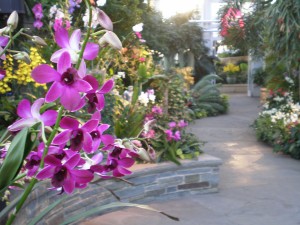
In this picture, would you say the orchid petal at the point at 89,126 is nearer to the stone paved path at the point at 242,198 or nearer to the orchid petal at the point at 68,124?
the orchid petal at the point at 68,124

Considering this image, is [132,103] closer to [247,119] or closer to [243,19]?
[243,19]

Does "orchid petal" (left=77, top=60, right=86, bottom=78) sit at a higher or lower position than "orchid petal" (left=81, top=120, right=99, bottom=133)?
higher

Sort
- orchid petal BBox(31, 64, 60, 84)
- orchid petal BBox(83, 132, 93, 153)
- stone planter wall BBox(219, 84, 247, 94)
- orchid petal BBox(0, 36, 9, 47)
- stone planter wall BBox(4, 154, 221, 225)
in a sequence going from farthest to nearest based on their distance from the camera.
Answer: stone planter wall BBox(219, 84, 247, 94) < stone planter wall BBox(4, 154, 221, 225) < orchid petal BBox(0, 36, 9, 47) < orchid petal BBox(83, 132, 93, 153) < orchid petal BBox(31, 64, 60, 84)

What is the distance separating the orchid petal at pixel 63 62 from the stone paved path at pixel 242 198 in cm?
279

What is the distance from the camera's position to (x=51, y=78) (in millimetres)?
955

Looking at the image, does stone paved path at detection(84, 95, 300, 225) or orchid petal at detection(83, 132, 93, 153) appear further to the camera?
stone paved path at detection(84, 95, 300, 225)

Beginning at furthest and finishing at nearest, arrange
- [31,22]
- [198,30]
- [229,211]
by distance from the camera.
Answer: [198,30]
[31,22]
[229,211]

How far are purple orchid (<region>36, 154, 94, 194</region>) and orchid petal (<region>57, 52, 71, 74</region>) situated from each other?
0.21m

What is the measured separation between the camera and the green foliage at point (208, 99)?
11273 mm

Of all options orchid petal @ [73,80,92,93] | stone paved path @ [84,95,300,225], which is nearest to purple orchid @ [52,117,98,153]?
orchid petal @ [73,80,92,93]

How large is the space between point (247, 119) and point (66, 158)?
9.62 metres

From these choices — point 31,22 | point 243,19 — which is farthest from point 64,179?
point 243,19

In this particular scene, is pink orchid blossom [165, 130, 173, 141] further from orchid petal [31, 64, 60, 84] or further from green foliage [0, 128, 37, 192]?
orchid petal [31, 64, 60, 84]

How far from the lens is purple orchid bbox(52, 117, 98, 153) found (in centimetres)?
102
